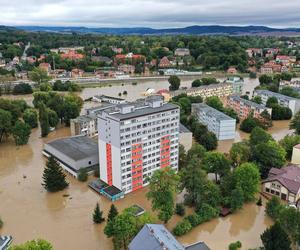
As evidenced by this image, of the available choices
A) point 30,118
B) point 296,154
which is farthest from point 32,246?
point 30,118

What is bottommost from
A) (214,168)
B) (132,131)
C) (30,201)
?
(30,201)

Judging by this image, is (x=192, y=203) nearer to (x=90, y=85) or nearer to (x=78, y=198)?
(x=78, y=198)

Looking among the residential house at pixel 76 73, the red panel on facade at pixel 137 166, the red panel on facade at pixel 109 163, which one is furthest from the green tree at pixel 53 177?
the residential house at pixel 76 73

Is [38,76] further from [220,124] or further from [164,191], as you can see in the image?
[164,191]

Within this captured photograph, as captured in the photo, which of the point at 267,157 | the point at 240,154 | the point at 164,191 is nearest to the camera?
the point at 164,191

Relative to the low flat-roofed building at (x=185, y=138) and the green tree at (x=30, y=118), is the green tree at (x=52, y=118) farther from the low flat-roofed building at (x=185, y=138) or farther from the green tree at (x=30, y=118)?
the low flat-roofed building at (x=185, y=138)

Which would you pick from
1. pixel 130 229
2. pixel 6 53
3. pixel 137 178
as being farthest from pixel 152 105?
pixel 6 53
